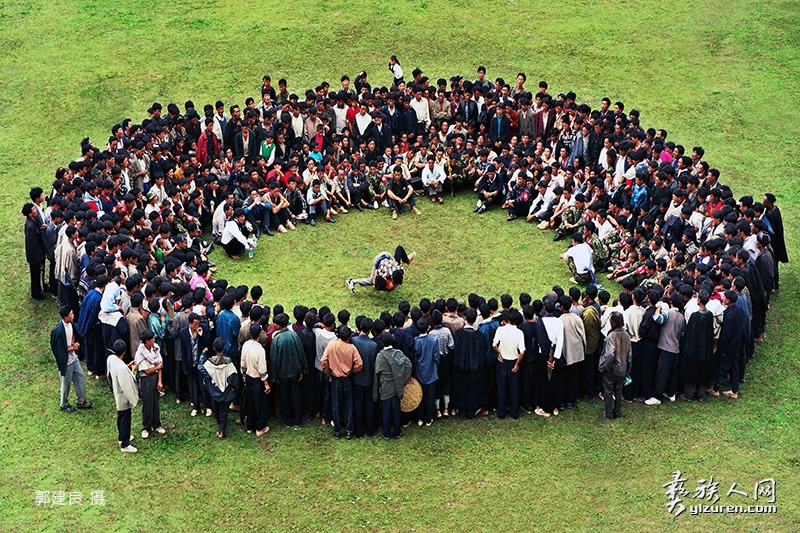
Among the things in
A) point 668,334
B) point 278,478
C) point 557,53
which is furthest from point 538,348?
point 557,53

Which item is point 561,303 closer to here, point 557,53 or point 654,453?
point 654,453

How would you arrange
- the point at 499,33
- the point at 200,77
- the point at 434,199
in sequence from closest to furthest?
the point at 434,199
the point at 200,77
the point at 499,33

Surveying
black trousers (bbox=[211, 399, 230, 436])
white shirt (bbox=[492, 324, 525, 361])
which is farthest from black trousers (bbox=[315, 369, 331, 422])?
white shirt (bbox=[492, 324, 525, 361])

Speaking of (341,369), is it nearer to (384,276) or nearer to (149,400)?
(149,400)

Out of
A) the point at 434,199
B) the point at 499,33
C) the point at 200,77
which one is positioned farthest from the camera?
the point at 499,33

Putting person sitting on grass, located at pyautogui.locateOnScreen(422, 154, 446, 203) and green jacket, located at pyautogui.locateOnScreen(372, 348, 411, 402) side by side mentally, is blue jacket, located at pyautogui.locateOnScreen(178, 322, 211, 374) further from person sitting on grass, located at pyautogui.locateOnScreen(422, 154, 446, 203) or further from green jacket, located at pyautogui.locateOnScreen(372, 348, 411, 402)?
person sitting on grass, located at pyautogui.locateOnScreen(422, 154, 446, 203)

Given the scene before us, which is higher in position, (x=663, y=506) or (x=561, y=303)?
(x=561, y=303)
